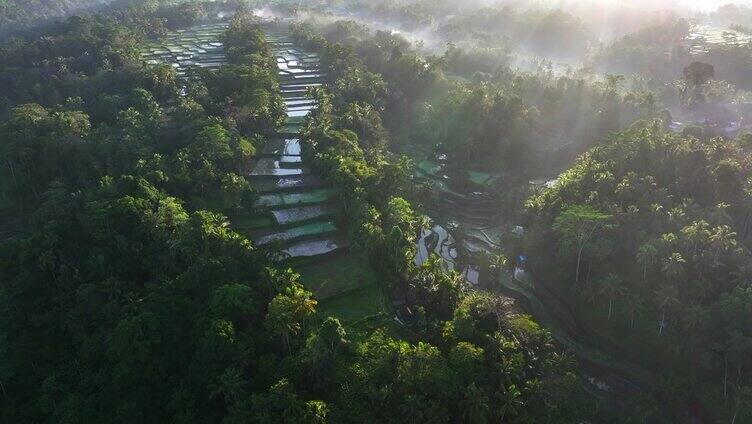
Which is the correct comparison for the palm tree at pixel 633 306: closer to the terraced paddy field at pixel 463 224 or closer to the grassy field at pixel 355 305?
the terraced paddy field at pixel 463 224

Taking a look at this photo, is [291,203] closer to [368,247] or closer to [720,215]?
[368,247]

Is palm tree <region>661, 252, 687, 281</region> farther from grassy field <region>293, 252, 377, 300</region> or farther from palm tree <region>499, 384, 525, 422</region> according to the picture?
grassy field <region>293, 252, 377, 300</region>

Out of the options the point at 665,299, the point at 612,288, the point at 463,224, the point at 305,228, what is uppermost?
the point at 305,228

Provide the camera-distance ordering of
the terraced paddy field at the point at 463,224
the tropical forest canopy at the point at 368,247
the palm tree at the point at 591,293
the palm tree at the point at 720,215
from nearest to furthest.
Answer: the tropical forest canopy at the point at 368,247 → the palm tree at the point at 591,293 → the palm tree at the point at 720,215 → the terraced paddy field at the point at 463,224

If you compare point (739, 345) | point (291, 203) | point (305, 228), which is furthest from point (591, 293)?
point (291, 203)

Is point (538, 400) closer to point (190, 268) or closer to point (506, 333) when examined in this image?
point (506, 333)

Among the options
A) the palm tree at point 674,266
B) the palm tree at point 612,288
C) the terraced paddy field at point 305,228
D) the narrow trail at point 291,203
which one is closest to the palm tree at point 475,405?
the terraced paddy field at point 305,228

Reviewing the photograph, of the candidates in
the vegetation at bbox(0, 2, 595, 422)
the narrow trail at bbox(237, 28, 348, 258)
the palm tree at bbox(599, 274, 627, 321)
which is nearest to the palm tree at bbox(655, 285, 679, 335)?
the palm tree at bbox(599, 274, 627, 321)
